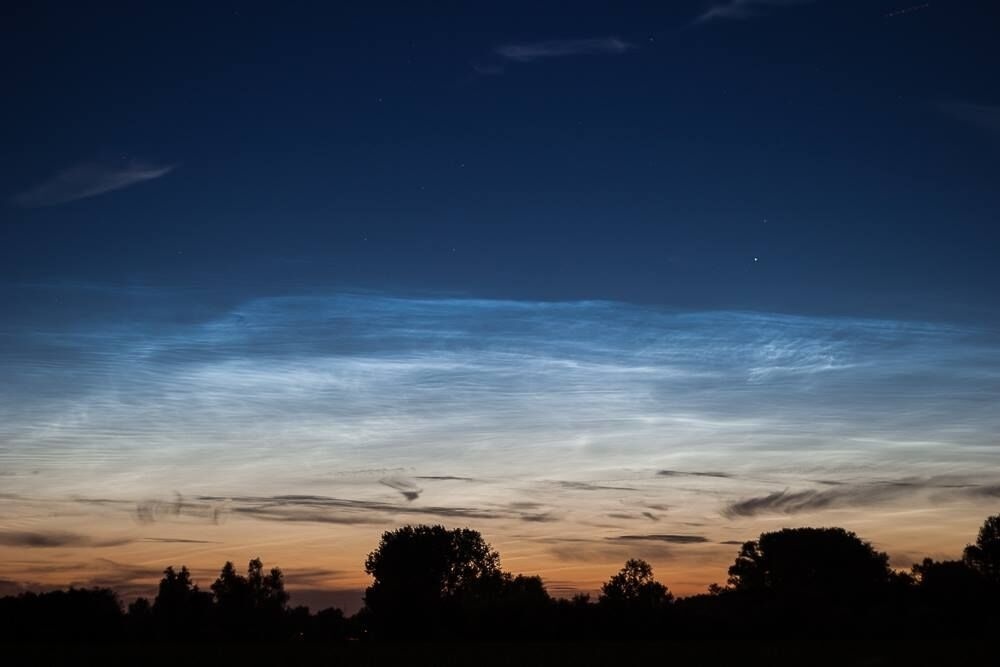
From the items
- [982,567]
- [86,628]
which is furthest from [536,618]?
[982,567]

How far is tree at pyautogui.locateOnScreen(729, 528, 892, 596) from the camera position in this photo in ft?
472

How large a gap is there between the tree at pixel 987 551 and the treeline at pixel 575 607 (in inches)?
7.8

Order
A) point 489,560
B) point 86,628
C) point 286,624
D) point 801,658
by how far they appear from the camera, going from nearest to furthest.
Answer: point 801,658 < point 86,628 < point 286,624 < point 489,560

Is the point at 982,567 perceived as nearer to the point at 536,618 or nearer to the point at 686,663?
the point at 536,618

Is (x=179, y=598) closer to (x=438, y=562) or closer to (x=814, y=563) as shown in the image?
(x=438, y=562)

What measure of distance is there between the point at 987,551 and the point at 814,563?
1377 inches

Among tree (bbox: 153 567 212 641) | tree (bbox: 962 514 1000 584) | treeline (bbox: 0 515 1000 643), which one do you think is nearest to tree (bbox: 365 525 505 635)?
treeline (bbox: 0 515 1000 643)

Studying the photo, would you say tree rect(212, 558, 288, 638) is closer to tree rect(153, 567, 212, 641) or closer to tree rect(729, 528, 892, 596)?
tree rect(153, 567, 212, 641)

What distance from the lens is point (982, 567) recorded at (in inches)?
6142

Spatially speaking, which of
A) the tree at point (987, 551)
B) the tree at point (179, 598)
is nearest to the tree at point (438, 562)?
the tree at point (179, 598)

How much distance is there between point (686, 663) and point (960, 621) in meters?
58.6

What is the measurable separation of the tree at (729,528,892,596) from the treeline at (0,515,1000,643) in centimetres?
18

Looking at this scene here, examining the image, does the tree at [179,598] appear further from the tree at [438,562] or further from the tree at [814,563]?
the tree at [814,563]

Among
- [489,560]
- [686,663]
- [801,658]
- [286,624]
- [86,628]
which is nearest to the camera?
[686,663]
